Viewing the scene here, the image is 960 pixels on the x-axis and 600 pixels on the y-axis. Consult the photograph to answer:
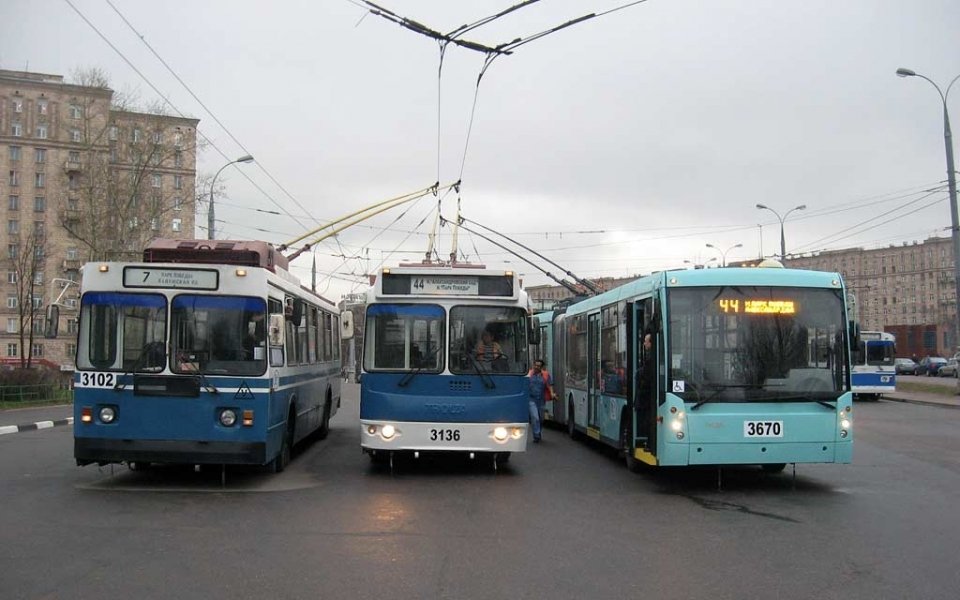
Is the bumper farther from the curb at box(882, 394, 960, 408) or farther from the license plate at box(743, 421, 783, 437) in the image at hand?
the curb at box(882, 394, 960, 408)

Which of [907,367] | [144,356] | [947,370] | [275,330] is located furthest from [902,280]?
[144,356]

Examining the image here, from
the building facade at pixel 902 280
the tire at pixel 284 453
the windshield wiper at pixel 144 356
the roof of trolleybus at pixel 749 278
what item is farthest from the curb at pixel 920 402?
the building facade at pixel 902 280

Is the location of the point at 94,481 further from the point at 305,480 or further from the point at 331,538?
the point at 331,538

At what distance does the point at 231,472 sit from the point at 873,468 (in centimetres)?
994

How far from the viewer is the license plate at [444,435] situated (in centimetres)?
1200

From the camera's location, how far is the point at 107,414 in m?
A: 10.7

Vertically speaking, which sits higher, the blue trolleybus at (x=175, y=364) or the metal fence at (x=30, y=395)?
the blue trolleybus at (x=175, y=364)

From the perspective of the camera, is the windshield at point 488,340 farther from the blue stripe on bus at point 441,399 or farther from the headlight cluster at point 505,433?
the headlight cluster at point 505,433

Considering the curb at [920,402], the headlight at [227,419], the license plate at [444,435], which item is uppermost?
the headlight at [227,419]

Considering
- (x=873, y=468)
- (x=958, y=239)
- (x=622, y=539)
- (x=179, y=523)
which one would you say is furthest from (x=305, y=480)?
(x=958, y=239)

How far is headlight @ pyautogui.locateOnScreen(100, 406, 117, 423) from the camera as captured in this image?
10656 millimetres

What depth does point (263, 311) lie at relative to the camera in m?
11.1

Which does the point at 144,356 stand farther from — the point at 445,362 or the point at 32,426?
the point at 32,426

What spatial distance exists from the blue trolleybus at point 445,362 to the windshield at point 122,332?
9.22 feet
